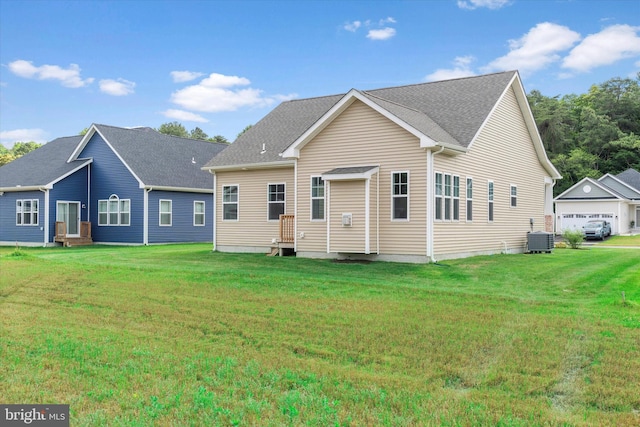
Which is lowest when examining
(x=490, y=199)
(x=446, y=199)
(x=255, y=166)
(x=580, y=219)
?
(x=580, y=219)

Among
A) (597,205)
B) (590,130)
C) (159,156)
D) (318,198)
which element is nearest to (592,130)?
(590,130)

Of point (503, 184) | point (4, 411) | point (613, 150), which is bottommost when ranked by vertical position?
point (4, 411)

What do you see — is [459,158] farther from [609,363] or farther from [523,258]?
[609,363]

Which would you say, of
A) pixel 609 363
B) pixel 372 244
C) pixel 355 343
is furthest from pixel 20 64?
pixel 609 363

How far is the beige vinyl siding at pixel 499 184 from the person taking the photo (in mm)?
18417

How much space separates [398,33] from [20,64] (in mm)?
26121

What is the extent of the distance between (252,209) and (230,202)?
1202 millimetres

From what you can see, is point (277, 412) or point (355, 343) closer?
point (277, 412)

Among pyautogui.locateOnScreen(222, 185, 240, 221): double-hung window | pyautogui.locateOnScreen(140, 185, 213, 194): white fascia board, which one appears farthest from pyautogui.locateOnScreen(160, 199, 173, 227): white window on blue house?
pyautogui.locateOnScreen(222, 185, 240, 221): double-hung window

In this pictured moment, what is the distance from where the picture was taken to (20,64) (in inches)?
1499

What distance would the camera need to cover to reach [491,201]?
2106cm

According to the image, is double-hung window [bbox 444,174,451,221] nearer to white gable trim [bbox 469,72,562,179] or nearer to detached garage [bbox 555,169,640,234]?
white gable trim [bbox 469,72,562,179]

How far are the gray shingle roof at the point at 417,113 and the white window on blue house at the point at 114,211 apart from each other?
9.40 m

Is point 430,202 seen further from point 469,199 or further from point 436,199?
point 469,199
